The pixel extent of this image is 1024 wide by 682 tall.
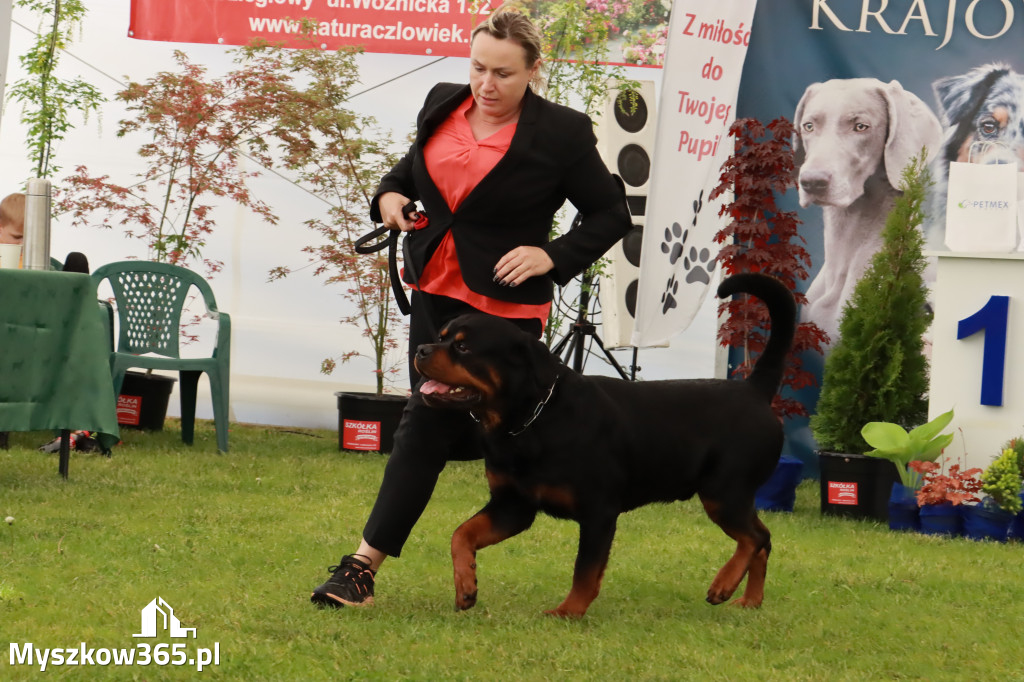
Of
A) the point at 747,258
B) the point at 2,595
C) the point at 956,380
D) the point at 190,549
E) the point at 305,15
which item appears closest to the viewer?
the point at 2,595

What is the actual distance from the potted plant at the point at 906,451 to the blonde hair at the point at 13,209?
444 centimetres

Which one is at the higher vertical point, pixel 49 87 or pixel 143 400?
pixel 49 87

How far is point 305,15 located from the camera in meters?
7.68

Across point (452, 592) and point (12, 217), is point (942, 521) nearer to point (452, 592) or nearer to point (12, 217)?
point (452, 592)

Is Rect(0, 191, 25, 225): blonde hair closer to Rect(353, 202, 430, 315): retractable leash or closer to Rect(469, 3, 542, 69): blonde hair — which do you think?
Rect(353, 202, 430, 315): retractable leash

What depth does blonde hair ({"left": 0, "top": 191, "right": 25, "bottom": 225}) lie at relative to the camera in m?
6.33

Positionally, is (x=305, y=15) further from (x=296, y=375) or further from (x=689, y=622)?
(x=689, y=622)

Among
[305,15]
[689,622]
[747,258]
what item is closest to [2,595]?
[689,622]

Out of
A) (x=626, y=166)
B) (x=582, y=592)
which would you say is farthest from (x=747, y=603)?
(x=626, y=166)

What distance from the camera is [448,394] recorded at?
289 centimetres

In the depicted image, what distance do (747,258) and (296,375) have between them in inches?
131

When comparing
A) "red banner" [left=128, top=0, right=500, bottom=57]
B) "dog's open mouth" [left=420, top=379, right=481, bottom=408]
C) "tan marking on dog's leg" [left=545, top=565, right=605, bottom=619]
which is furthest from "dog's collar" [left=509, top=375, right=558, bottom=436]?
"red banner" [left=128, top=0, right=500, bottom=57]

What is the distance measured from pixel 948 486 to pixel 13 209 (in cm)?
485

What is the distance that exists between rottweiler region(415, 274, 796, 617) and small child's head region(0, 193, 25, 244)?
4.11 m
